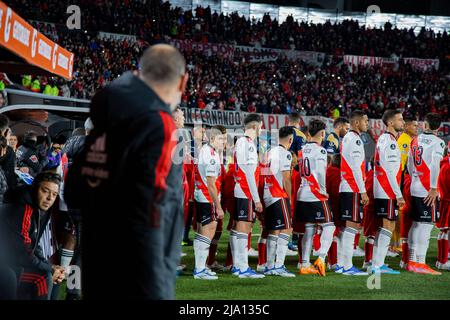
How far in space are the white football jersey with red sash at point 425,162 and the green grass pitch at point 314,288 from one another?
1.24 metres

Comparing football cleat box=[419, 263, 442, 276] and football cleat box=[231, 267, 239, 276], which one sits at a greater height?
football cleat box=[419, 263, 442, 276]

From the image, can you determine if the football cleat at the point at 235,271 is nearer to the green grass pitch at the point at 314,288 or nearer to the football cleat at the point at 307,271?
the green grass pitch at the point at 314,288

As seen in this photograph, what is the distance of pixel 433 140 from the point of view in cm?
913

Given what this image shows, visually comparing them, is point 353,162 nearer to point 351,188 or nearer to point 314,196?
point 351,188

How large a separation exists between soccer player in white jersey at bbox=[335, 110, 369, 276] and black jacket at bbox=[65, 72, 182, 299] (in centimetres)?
613

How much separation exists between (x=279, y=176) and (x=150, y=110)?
19.6ft

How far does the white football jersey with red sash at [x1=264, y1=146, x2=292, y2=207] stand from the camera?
8.70 m

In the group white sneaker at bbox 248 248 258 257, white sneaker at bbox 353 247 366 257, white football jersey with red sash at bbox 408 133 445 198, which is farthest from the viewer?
white sneaker at bbox 353 247 366 257

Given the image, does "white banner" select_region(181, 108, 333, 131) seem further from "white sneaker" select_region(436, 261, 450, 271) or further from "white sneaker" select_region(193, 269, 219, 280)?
"white sneaker" select_region(193, 269, 219, 280)

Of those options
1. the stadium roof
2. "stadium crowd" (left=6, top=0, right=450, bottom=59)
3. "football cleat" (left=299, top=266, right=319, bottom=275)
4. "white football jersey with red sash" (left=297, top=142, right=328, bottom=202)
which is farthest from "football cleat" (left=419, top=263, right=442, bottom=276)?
"stadium crowd" (left=6, top=0, right=450, bottom=59)

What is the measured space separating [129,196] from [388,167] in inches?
261

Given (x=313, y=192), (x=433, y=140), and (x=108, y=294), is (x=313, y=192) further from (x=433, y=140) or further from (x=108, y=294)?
(x=108, y=294)

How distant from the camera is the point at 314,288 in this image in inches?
311
